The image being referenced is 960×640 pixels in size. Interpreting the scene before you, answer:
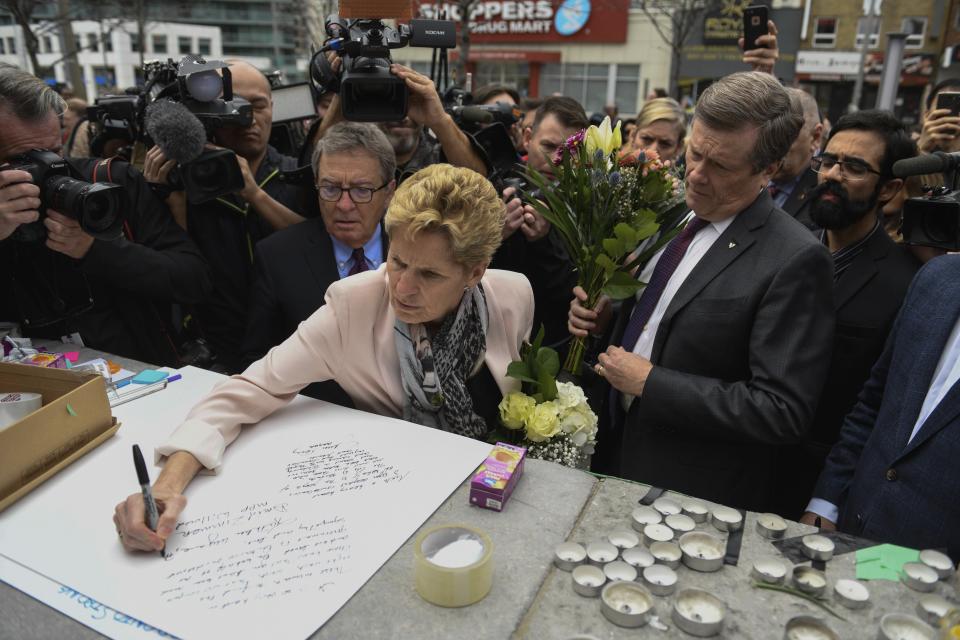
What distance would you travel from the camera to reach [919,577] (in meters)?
1.13

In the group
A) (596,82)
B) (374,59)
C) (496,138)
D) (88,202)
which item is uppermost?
(596,82)

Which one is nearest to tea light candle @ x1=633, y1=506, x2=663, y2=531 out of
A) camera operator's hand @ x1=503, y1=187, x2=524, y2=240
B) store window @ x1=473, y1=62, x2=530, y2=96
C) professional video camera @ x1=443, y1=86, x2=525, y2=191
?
camera operator's hand @ x1=503, y1=187, x2=524, y2=240

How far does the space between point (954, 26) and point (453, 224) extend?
105 ft

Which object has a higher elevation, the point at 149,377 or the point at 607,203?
the point at 607,203

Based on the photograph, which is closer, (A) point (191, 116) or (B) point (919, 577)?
(B) point (919, 577)

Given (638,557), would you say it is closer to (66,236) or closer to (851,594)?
(851,594)

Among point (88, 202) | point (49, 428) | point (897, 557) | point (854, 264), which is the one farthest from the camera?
point (854, 264)

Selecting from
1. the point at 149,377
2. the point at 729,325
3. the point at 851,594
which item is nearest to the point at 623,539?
the point at 851,594

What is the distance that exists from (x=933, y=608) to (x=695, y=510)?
0.41m

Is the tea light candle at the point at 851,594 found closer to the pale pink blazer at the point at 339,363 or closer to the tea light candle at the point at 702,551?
the tea light candle at the point at 702,551

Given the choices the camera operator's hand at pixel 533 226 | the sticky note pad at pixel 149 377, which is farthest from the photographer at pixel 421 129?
the sticky note pad at pixel 149 377

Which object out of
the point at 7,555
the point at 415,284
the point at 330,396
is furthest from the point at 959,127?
the point at 7,555

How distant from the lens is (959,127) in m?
2.92

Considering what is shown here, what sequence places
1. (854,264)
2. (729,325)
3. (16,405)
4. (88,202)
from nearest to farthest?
(16,405) → (729,325) → (88,202) → (854,264)
